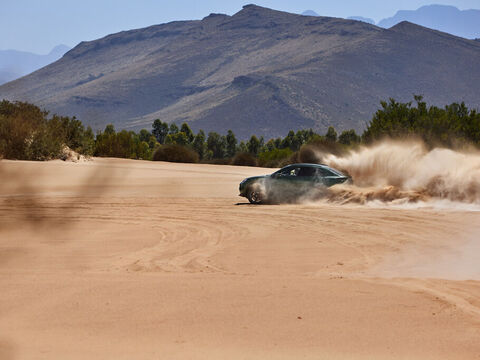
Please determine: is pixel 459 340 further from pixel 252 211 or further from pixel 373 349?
pixel 252 211

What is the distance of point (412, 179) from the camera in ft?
68.8

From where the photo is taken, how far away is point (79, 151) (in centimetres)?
3788

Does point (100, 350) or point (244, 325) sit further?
point (244, 325)

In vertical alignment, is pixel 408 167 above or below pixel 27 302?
above

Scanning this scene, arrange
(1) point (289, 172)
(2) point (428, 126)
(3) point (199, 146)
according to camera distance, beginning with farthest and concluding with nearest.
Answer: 1. (3) point (199, 146)
2. (2) point (428, 126)
3. (1) point (289, 172)

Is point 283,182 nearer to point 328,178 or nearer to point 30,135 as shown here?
point 328,178

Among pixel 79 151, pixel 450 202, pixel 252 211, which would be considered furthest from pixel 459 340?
pixel 79 151

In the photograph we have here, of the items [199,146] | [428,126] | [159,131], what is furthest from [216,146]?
[428,126]

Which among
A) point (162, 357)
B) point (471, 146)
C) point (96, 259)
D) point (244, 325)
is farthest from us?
point (471, 146)

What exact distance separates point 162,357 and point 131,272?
3.95m

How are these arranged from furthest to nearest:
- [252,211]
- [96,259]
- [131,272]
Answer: [252,211], [96,259], [131,272]

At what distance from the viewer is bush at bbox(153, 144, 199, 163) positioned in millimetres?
51688

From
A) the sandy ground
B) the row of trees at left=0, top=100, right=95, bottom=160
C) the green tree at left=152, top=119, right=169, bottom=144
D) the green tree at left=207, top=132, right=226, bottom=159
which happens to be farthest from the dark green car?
the green tree at left=152, top=119, right=169, bottom=144

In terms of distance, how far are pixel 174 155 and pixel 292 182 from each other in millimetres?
33050
